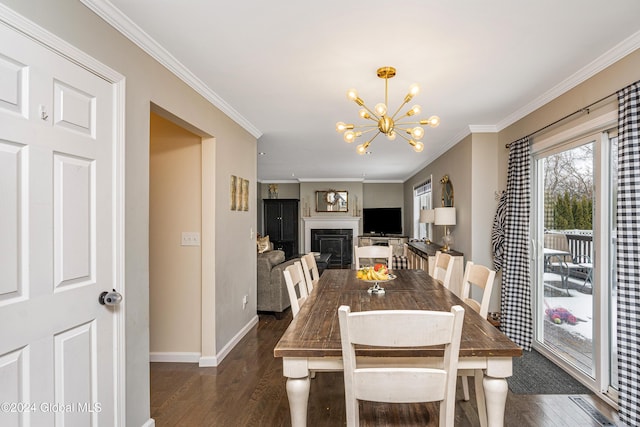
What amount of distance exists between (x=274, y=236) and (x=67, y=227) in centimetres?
838

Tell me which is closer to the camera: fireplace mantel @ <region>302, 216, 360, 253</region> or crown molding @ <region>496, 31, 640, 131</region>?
crown molding @ <region>496, 31, 640, 131</region>

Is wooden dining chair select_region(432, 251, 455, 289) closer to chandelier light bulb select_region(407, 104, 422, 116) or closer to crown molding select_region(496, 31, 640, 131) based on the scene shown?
chandelier light bulb select_region(407, 104, 422, 116)

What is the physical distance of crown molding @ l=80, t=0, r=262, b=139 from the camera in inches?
69.2

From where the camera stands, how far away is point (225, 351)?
11.1 ft

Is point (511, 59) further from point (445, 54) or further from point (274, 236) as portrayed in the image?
point (274, 236)

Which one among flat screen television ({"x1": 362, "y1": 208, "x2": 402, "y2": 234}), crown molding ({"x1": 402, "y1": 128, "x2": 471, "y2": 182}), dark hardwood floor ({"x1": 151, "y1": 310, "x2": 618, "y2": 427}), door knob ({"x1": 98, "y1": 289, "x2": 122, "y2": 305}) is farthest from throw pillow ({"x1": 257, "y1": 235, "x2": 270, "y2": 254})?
flat screen television ({"x1": 362, "y1": 208, "x2": 402, "y2": 234})

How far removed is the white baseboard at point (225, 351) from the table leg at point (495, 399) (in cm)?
247

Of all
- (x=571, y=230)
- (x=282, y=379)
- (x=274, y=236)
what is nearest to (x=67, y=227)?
(x=282, y=379)

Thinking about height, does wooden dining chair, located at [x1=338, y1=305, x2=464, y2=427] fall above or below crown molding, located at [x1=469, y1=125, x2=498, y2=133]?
below

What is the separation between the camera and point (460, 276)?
4566 millimetres

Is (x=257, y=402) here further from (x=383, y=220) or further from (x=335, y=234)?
(x=383, y=220)

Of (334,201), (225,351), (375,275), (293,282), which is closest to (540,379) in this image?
(375,275)

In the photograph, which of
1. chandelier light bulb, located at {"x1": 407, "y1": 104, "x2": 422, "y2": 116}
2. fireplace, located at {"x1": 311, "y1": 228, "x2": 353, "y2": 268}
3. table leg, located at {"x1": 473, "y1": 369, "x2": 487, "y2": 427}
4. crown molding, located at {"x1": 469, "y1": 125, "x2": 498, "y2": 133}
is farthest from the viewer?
fireplace, located at {"x1": 311, "y1": 228, "x2": 353, "y2": 268}

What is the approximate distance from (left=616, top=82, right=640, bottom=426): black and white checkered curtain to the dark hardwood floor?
265 millimetres
